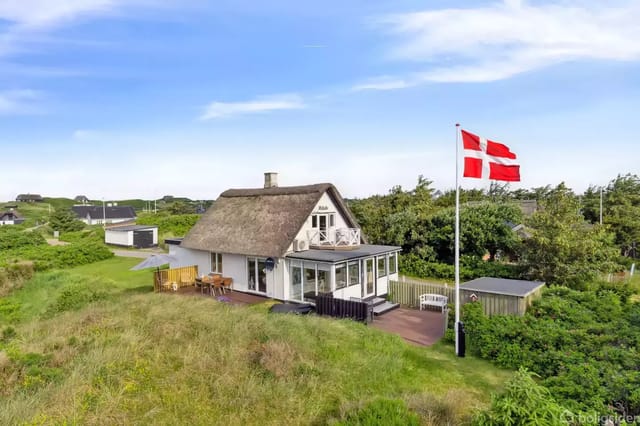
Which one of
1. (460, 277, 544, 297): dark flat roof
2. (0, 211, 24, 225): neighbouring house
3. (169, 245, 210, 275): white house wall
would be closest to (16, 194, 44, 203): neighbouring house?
(0, 211, 24, 225): neighbouring house

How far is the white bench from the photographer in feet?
51.5

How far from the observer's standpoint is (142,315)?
37.2 ft

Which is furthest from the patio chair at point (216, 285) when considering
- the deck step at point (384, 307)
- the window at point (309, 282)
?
the deck step at point (384, 307)

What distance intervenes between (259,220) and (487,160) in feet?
38.6

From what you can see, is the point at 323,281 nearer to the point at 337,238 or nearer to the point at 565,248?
the point at 337,238

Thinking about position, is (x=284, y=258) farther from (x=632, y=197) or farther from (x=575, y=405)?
(x=632, y=197)

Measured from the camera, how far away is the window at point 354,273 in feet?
55.7

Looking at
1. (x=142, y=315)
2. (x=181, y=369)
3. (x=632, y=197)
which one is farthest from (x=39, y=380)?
(x=632, y=197)

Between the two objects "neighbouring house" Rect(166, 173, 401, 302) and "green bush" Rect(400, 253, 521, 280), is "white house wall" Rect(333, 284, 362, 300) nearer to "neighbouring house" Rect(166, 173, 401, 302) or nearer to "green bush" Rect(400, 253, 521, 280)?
"neighbouring house" Rect(166, 173, 401, 302)

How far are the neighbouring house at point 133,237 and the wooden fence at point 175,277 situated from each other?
25250mm

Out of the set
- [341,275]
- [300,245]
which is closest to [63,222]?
[300,245]

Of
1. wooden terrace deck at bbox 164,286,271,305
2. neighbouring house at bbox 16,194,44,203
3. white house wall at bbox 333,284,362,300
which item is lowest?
wooden terrace deck at bbox 164,286,271,305

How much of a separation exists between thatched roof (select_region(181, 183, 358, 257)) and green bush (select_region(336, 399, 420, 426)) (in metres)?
10.9

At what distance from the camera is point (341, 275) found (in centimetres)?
1677
